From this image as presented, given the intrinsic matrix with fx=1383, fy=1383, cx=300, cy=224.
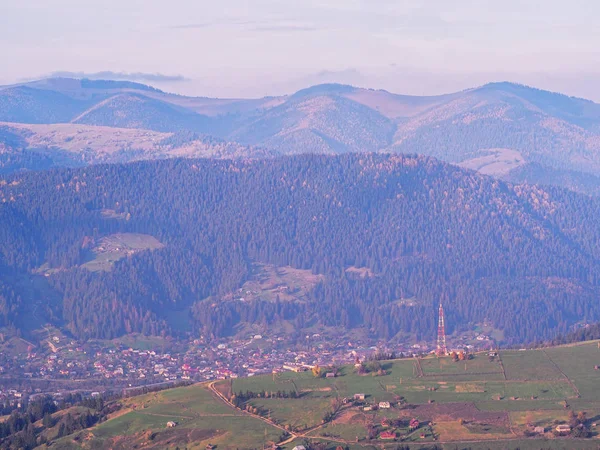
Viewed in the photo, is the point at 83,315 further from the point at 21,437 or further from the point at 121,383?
the point at 21,437

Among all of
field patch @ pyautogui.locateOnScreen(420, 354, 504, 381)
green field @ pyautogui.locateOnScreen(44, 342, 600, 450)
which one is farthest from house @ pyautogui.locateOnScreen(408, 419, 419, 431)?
field patch @ pyautogui.locateOnScreen(420, 354, 504, 381)

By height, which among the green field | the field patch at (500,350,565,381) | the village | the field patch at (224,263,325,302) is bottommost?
the village

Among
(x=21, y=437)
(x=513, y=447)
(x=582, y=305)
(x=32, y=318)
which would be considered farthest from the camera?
(x=582, y=305)

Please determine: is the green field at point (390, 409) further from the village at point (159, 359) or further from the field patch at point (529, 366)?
the village at point (159, 359)

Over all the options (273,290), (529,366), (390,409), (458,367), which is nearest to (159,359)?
(273,290)

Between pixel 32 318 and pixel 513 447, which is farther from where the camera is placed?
pixel 32 318

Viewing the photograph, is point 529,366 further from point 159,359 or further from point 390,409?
point 159,359

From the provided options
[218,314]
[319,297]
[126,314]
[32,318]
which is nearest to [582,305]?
[319,297]

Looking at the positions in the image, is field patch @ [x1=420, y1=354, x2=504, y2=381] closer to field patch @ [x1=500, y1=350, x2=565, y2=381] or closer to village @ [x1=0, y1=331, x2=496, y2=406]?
field patch @ [x1=500, y1=350, x2=565, y2=381]
